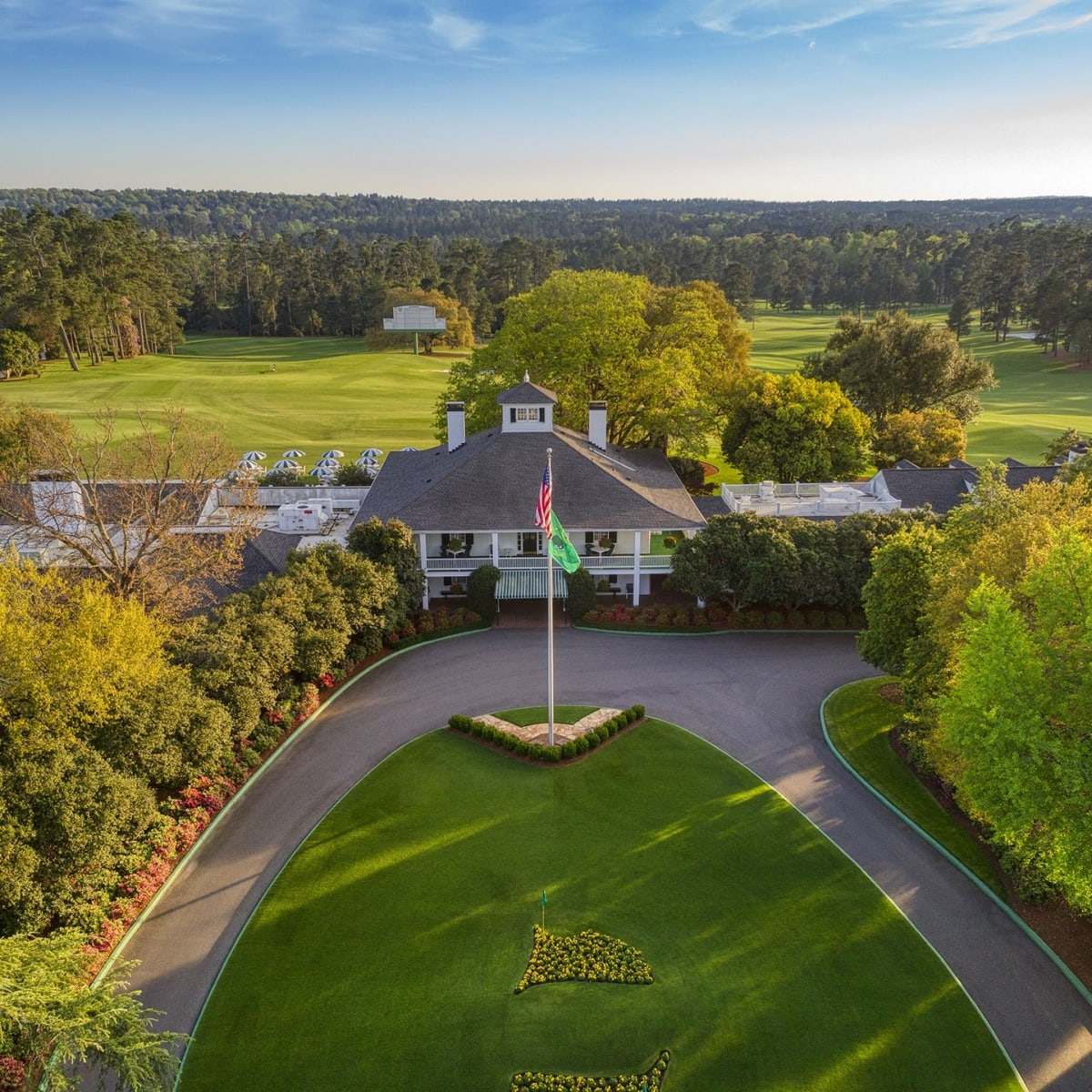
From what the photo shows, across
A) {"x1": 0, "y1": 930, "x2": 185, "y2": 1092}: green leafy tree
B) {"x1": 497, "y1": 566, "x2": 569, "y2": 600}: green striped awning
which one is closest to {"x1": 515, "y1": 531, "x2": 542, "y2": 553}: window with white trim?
{"x1": 497, "y1": 566, "x2": 569, "y2": 600}: green striped awning

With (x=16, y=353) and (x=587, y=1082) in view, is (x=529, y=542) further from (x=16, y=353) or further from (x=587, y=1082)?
(x=16, y=353)

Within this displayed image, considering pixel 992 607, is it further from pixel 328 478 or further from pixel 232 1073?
pixel 328 478

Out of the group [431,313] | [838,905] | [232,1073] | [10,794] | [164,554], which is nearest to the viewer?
[232,1073]

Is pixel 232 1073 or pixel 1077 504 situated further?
pixel 1077 504

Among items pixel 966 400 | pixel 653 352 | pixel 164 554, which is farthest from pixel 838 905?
pixel 966 400

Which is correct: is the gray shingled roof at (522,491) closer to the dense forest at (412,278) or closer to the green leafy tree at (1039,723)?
the green leafy tree at (1039,723)

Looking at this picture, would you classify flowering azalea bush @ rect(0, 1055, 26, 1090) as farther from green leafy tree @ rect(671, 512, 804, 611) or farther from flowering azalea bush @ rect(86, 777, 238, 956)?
green leafy tree @ rect(671, 512, 804, 611)
